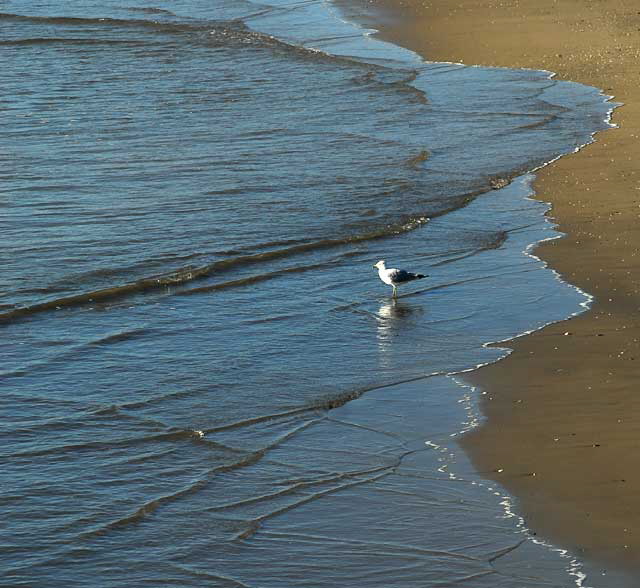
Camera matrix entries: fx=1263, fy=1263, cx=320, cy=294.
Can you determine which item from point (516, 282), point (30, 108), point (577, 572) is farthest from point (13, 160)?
point (577, 572)

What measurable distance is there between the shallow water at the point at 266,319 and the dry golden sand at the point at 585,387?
199mm

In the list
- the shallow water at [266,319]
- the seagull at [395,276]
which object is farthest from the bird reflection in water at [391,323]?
the seagull at [395,276]

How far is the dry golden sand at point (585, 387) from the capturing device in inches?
229

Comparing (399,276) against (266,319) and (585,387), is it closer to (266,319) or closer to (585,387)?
(266,319)

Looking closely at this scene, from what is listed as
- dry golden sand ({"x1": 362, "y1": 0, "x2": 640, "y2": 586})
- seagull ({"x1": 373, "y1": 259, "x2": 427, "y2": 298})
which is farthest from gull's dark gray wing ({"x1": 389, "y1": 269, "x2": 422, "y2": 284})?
dry golden sand ({"x1": 362, "y1": 0, "x2": 640, "y2": 586})

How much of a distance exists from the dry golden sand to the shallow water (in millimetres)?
199

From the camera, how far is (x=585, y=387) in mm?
7320

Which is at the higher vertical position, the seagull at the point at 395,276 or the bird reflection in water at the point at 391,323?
the seagull at the point at 395,276

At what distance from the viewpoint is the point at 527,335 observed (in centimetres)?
848

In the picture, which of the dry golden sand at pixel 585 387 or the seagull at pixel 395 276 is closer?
the dry golden sand at pixel 585 387

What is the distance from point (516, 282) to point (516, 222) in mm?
1966

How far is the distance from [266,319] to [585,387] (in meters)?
2.66

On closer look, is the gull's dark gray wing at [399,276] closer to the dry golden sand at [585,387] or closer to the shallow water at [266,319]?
the shallow water at [266,319]

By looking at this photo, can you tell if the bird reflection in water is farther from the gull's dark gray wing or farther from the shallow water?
the gull's dark gray wing
